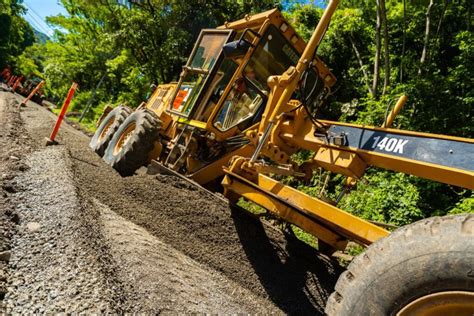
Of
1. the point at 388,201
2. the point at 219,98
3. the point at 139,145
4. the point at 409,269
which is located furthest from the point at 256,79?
the point at 409,269

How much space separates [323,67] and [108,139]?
14.7 ft

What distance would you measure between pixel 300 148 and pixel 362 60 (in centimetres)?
1032

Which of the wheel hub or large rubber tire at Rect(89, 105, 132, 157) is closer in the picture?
the wheel hub

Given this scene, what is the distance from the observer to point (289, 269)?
4184 millimetres

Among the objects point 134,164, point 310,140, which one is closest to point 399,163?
point 310,140

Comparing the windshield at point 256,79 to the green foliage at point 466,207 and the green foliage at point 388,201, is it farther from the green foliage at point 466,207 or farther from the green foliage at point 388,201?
the green foliage at point 466,207

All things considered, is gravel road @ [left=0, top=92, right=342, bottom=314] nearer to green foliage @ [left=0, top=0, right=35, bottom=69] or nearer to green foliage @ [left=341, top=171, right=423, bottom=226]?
green foliage @ [left=341, top=171, right=423, bottom=226]

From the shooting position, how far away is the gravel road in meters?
2.50

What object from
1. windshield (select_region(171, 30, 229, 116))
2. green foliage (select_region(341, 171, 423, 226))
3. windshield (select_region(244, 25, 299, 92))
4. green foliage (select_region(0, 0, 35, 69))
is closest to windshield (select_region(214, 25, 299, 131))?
windshield (select_region(244, 25, 299, 92))

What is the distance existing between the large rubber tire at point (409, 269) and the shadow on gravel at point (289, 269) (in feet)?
5.20

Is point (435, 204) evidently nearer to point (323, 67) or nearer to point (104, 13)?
point (323, 67)

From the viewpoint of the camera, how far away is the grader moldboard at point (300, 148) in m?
2.08

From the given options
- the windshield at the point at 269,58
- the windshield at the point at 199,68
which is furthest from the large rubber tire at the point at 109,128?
the windshield at the point at 269,58

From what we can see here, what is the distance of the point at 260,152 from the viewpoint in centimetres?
435
